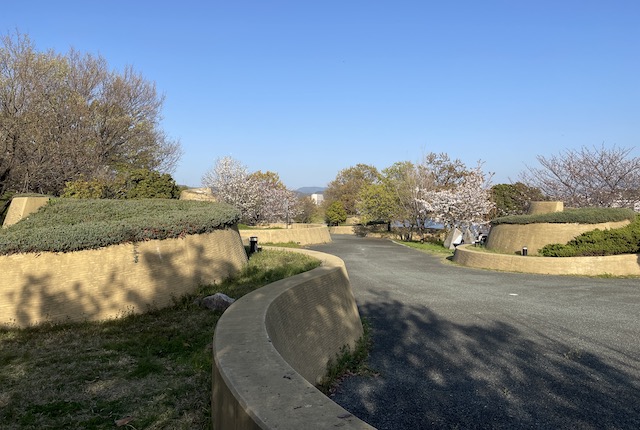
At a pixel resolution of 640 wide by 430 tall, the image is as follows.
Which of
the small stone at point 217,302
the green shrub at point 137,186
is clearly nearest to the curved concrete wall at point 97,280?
the small stone at point 217,302

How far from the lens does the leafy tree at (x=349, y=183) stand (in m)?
72.2

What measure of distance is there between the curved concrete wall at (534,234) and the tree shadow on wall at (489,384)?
11163mm

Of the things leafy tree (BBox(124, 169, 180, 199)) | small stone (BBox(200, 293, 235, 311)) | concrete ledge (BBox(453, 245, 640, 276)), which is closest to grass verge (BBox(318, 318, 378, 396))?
small stone (BBox(200, 293, 235, 311))

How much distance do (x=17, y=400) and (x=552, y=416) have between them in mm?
7071

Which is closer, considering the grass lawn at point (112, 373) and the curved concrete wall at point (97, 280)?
the grass lawn at point (112, 373)

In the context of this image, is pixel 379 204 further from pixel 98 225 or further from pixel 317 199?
pixel 317 199

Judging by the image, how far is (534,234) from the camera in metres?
19.6

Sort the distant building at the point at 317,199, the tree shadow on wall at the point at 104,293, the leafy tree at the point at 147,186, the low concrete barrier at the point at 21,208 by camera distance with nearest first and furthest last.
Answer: the tree shadow on wall at the point at 104,293 → the low concrete barrier at the point at 21,208 → the leafy tree at the point at 147,186 → the distant building at the point at 317,199

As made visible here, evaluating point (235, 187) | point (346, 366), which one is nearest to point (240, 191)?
point (235, 187)

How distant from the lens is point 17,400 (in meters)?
4.74

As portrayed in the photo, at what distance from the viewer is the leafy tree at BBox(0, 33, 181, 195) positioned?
66.2 ft

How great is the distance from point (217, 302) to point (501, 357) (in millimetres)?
5965

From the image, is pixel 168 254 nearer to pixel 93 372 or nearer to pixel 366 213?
pixel 93 372

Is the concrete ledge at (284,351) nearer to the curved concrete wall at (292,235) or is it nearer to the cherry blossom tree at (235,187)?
the curved concrete wall at (292,235)
